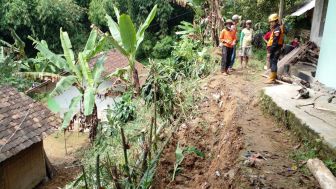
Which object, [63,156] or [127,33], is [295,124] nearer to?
[127,33]

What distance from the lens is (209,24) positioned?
12.5m

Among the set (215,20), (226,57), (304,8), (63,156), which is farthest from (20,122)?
(304,8)

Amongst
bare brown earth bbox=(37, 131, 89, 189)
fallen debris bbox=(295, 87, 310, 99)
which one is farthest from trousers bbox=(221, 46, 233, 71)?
bare brown earth bbox=(37, 131, 89, 189)

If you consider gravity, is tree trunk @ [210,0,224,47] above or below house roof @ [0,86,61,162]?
above

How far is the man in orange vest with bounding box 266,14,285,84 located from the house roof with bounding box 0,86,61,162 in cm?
576

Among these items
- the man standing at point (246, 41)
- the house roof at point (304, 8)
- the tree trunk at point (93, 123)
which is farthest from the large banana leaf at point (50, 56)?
the house roof at point (304, 8)

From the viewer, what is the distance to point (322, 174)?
161 inches

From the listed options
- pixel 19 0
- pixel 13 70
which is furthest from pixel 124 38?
pixel 19 0

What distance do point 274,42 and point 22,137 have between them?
623cm

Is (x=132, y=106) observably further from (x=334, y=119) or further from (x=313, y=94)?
(x=334, y=119)

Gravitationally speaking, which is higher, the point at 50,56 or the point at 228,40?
the point at 228,40

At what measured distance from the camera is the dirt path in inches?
168

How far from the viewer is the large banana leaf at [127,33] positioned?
A: 8.11m

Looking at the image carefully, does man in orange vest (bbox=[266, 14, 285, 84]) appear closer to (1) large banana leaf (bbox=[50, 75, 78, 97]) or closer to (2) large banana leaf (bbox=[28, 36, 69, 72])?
(1) large banana leaf (bbox=[50, 75, 78, 97])
